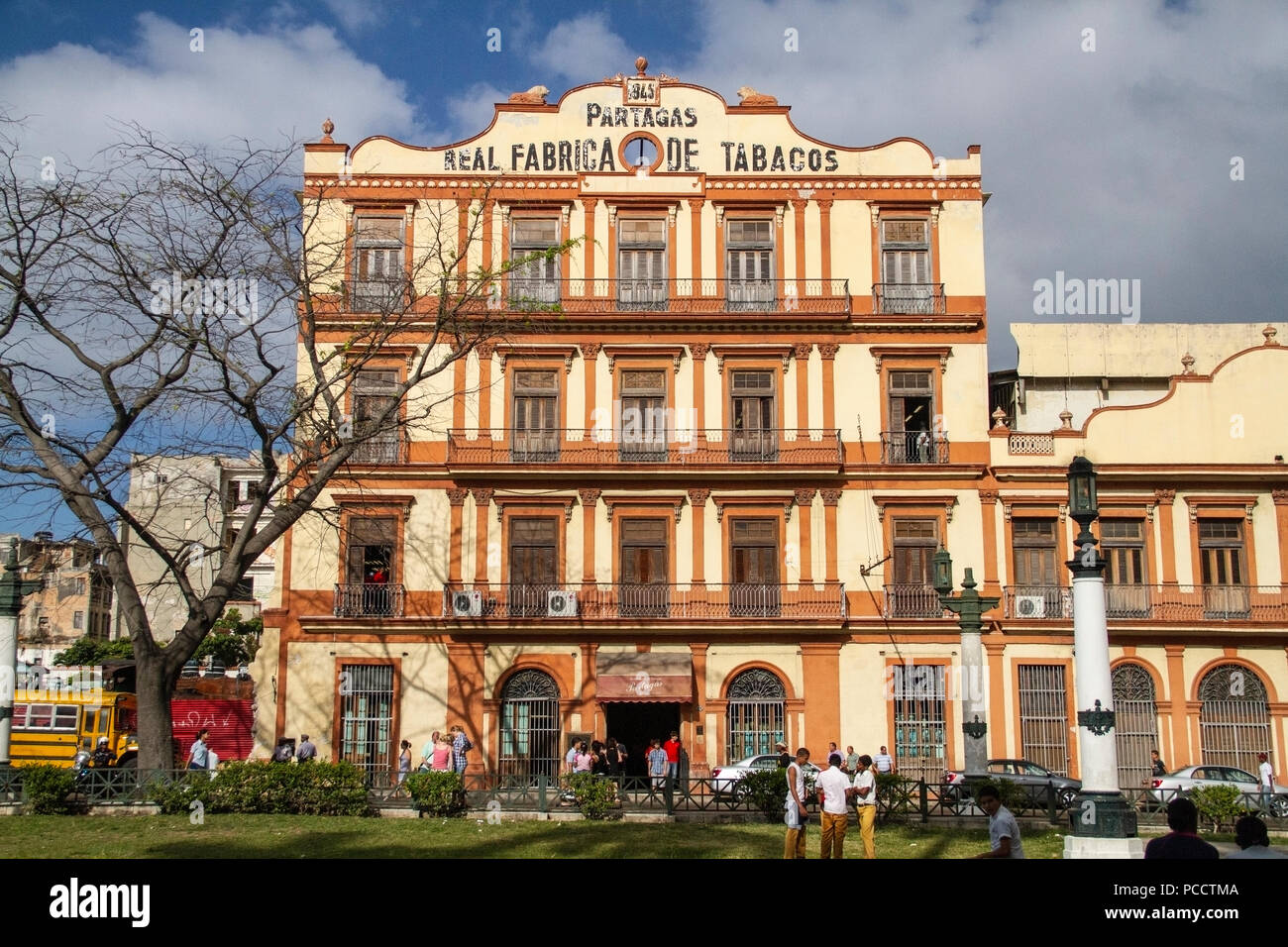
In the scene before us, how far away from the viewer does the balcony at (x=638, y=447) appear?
1271 inches

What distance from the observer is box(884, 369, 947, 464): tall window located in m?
32.5

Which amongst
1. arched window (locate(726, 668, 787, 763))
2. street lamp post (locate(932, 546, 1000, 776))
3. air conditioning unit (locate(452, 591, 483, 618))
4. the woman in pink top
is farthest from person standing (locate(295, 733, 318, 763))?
street lamp post (locate(932, 546, 1000, 776))

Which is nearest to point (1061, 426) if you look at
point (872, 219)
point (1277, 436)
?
point (1277, 436)

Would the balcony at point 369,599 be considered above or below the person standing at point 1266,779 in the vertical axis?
above

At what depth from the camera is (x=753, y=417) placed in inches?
1294

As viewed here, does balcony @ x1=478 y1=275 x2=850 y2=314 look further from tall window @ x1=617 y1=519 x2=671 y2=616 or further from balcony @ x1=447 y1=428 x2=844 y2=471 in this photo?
tall window @ x1=617 y1=519 x2=671 y2=616

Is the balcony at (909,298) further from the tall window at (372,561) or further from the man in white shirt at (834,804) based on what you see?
the man in white shirt at (834,804)

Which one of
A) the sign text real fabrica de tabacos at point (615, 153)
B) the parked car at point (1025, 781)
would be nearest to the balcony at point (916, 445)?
the sign text real fabrica de tabacos at point (615, 153)

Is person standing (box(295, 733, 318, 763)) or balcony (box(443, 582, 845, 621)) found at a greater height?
balcony (box(443, 582, 845, 621))

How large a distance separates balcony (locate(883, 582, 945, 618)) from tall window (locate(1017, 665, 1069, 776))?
2620 millimetres

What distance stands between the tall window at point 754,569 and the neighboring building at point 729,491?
0.09m

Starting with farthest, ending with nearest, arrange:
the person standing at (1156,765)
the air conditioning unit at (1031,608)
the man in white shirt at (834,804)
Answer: the air conditioning unit at (1031,608)
the person standing at (1156,765)
the man in white shirt at (834,804)

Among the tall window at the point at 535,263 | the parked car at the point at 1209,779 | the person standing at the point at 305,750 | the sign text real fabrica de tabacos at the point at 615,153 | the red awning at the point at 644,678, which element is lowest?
the parked car at the point at 1209,779

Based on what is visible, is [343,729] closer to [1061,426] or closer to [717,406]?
[717,406]
